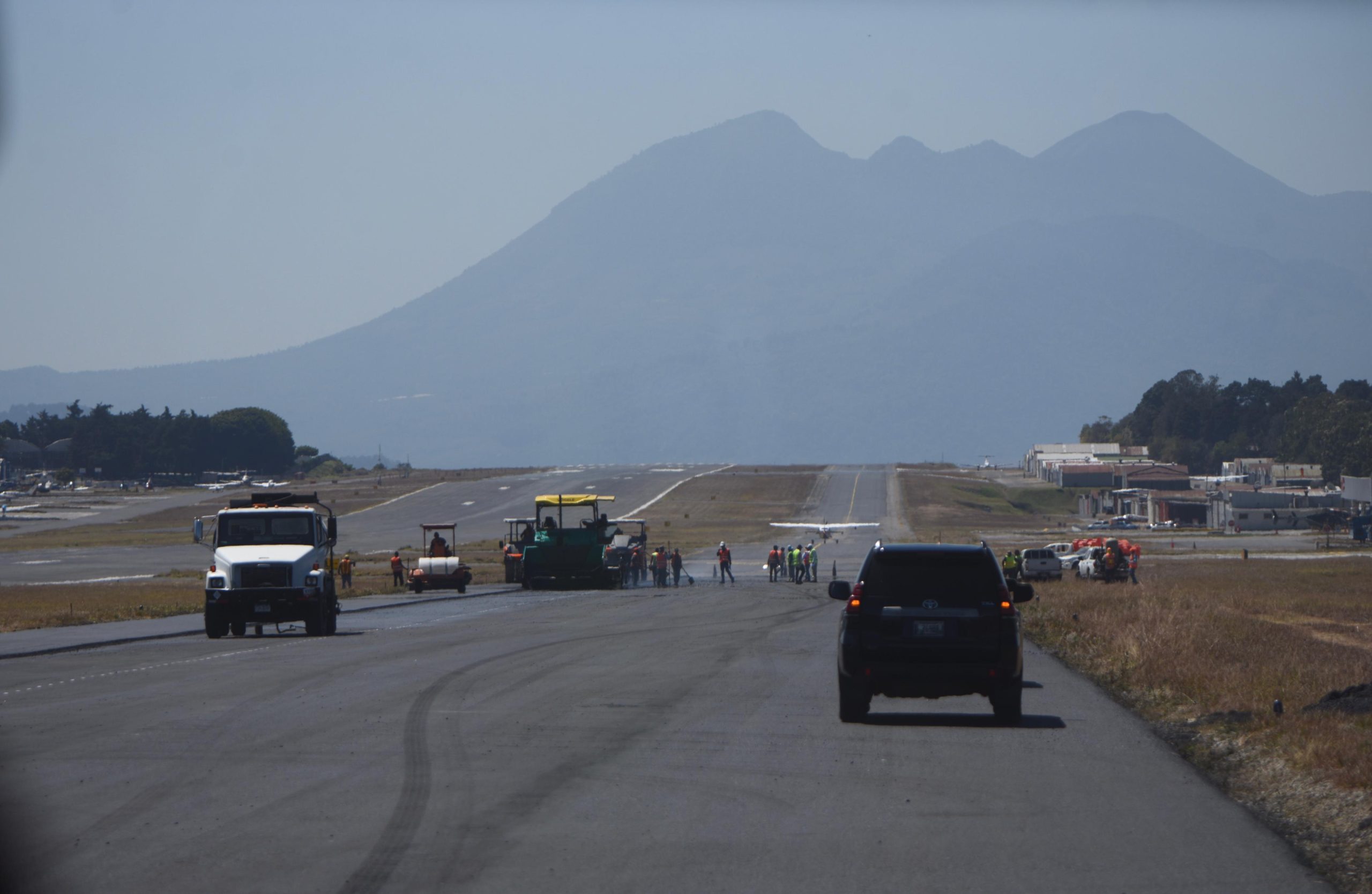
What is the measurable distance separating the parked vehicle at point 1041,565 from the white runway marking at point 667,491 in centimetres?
5511

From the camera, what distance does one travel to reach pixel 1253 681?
17812mm

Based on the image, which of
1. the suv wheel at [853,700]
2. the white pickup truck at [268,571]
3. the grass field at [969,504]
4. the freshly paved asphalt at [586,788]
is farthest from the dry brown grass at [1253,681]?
the grass field at [969,504]

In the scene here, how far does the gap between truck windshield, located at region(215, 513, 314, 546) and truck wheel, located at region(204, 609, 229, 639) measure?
1.52 meters

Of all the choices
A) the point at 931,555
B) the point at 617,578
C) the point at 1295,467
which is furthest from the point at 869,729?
the point at 1295,467

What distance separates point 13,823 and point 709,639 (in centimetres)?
1761

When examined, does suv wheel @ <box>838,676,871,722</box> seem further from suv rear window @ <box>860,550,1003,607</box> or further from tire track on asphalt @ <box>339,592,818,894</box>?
tire track on asphalt @ <box>339,592,818,894</box>

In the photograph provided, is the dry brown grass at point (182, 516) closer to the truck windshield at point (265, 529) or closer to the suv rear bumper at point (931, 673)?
the truck windshield at point (265, 529)

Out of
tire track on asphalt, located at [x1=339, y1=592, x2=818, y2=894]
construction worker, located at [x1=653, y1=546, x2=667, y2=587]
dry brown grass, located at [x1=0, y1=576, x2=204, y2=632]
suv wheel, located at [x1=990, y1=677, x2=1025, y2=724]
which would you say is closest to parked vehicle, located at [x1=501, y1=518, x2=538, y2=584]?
construction worker, located at [x1=653, y1=546, x2=667, y2=587]

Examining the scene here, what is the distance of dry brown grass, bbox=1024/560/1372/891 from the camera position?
10.9m

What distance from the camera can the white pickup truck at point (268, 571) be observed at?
90.5ft

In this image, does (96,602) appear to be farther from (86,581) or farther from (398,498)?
(398,498)

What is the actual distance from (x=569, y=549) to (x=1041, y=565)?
19746 millimetres

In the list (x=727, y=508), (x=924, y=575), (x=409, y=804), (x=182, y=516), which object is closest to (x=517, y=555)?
(x=924, y=575)

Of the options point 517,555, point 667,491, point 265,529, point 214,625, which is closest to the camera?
point 214,625
